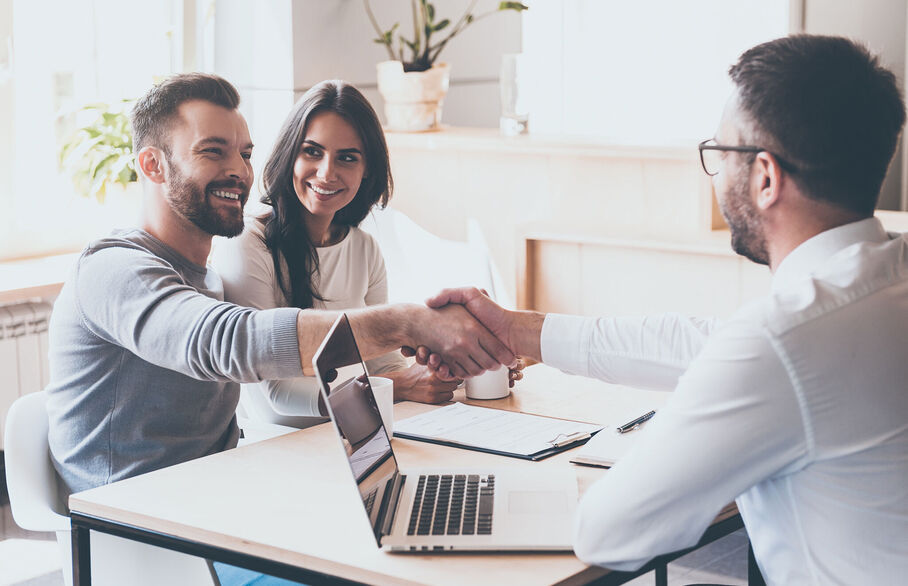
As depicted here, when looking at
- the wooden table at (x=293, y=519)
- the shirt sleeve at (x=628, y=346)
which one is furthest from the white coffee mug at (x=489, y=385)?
the wooden table at (x=293, y=519)

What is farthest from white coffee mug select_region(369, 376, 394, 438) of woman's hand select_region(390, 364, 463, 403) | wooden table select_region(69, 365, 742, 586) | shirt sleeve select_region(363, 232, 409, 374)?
shirt sleeve select_region(363, 232, 409, 374)

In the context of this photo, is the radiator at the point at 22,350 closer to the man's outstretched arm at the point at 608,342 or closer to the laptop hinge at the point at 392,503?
the man's outstretched arm at the point at 608,342

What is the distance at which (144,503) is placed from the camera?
1604 millimetres

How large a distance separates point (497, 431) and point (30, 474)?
841mm

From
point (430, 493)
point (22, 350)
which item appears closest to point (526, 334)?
point (430, 493)

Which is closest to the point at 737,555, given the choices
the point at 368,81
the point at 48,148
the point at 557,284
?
the point at 557,284

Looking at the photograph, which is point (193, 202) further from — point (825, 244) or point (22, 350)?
point (22, 350)

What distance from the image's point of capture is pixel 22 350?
3752 millimetres

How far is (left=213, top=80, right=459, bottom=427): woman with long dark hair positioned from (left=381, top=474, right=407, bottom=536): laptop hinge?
767mm

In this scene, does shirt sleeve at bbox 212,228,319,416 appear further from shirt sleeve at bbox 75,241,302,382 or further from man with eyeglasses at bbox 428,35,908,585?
man with eyeglasses at bbox 428,35,908,585

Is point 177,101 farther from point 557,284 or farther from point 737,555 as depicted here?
point 737,555

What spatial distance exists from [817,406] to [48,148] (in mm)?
3476

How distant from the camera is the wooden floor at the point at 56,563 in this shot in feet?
9.94

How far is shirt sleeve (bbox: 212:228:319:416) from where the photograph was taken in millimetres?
2271
